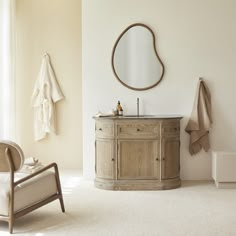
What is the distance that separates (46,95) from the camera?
6.75 metres

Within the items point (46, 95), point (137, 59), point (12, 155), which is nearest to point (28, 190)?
point (12, 155)

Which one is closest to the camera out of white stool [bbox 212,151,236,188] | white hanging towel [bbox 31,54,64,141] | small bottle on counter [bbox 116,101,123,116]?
white stool [bbox 212,151,236,188]

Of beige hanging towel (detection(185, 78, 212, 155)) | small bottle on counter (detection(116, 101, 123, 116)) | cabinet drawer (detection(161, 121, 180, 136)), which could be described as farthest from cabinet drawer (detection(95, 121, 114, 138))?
beige hanging towel (detection(185, 78, 212, 155))

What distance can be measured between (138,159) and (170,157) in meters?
0.40

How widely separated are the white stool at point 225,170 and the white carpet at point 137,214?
0.41 ft

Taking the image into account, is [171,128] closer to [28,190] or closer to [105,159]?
[105,159]

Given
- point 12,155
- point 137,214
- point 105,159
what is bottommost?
point 137,214

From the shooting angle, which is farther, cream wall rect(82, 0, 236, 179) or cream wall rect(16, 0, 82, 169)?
Result: cream wall rect(16, 0, 82, 169)

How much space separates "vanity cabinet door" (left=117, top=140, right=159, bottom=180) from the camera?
5523 millimetres

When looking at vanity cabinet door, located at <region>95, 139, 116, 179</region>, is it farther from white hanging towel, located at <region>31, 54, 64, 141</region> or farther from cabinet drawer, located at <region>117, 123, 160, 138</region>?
white hanging towel, located at <region>31, 54, 64, 141</region>

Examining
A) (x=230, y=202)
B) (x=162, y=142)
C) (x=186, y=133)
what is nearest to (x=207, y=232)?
(x=230, y=202)

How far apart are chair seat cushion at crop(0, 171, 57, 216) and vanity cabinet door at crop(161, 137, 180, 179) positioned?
1579 millimetres

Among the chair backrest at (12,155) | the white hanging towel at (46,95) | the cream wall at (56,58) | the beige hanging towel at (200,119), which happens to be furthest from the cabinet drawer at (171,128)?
the chair backrest at (12,155)

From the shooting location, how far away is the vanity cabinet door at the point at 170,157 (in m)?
5.54
